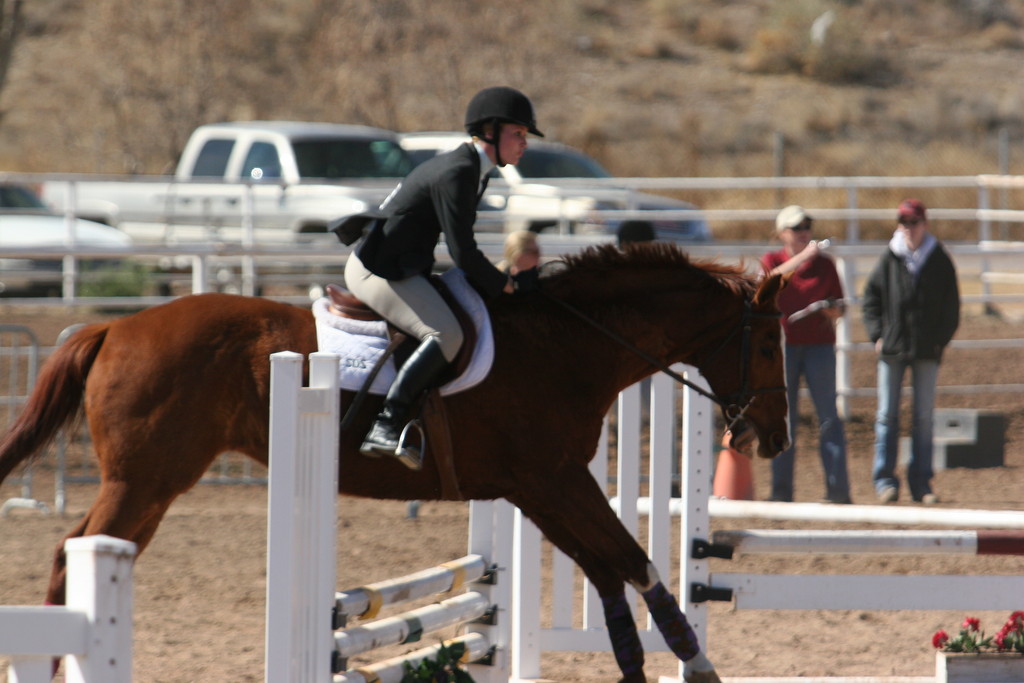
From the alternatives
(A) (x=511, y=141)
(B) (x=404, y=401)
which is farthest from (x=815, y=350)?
(B) (x=404, y=401)

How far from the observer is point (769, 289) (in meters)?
4.80

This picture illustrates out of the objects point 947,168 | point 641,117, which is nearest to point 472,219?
point 947,168

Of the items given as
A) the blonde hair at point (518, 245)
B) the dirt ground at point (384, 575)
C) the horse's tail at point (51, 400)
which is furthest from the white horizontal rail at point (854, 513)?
the blonde hair at point (518, 245)

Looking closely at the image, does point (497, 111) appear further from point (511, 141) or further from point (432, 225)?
point (432, 225)

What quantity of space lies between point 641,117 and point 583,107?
1706mm

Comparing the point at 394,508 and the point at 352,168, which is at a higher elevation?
the point at 352,168

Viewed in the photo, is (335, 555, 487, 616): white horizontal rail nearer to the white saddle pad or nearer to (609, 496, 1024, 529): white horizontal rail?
the white saddle pad

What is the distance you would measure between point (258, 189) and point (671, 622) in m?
12.3

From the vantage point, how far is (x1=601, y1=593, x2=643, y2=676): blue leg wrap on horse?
4.43 meters

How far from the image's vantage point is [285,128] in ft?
54.7

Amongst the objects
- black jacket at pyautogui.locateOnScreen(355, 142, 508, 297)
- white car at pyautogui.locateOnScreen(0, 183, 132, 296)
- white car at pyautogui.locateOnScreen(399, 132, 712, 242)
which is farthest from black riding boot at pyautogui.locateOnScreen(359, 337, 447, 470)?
white car at pyautogui.locateOnScreen(0, 183, 132, 296)

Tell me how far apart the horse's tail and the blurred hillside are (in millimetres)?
18628

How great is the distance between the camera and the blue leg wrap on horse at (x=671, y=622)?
172 inches

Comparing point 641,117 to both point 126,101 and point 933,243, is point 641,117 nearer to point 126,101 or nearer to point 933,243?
point 126,101
